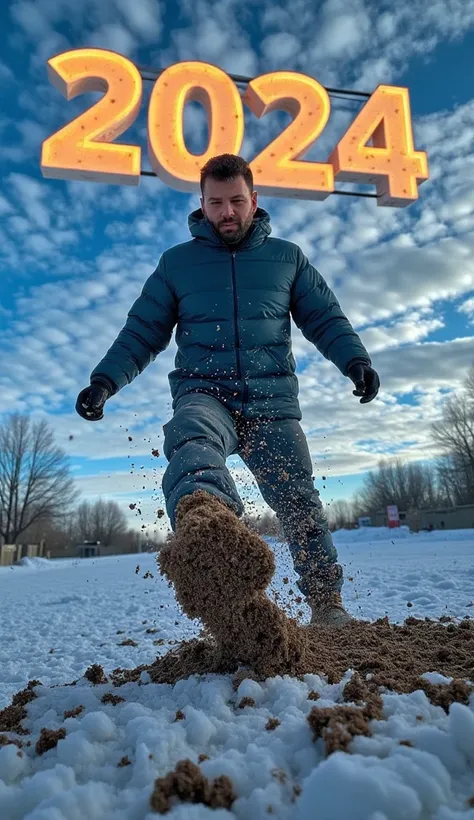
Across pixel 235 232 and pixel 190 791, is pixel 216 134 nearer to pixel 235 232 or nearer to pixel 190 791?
pixel 235 232

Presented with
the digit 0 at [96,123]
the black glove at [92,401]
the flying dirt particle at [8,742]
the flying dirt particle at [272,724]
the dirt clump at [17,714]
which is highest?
the digit 0 at [96,123]

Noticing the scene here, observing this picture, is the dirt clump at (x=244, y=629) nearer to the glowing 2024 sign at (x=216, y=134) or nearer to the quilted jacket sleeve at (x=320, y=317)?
the quilted jacket sleeve at (x=320, y=317)

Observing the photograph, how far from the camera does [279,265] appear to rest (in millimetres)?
2307

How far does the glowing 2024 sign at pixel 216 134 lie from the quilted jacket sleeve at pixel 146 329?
5.03 m

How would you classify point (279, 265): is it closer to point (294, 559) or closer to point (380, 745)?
point (294, 559)

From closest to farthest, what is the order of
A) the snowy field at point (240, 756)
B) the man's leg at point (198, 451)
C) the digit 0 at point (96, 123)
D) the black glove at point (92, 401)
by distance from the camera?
1. the snowy field at point (240, 756)
2. the man's leg at point (198, 451)
3. the black glove at point (92, 401)
4. the digit 0 at point (96, 123)

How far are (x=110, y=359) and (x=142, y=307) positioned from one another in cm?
29

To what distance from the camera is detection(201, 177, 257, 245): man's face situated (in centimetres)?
215

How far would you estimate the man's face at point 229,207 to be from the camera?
215 centimetres

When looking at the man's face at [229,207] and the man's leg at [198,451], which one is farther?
the man's face at [229,207]

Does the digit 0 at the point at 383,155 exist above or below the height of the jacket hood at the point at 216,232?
above

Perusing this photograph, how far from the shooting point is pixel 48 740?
1.09m

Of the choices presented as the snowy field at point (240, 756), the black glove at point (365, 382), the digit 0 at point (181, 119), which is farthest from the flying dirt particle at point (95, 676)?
the digit 0 at point (181, 119)

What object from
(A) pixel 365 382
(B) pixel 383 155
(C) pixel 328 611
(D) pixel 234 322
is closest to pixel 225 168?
(D) pixel 234 322
